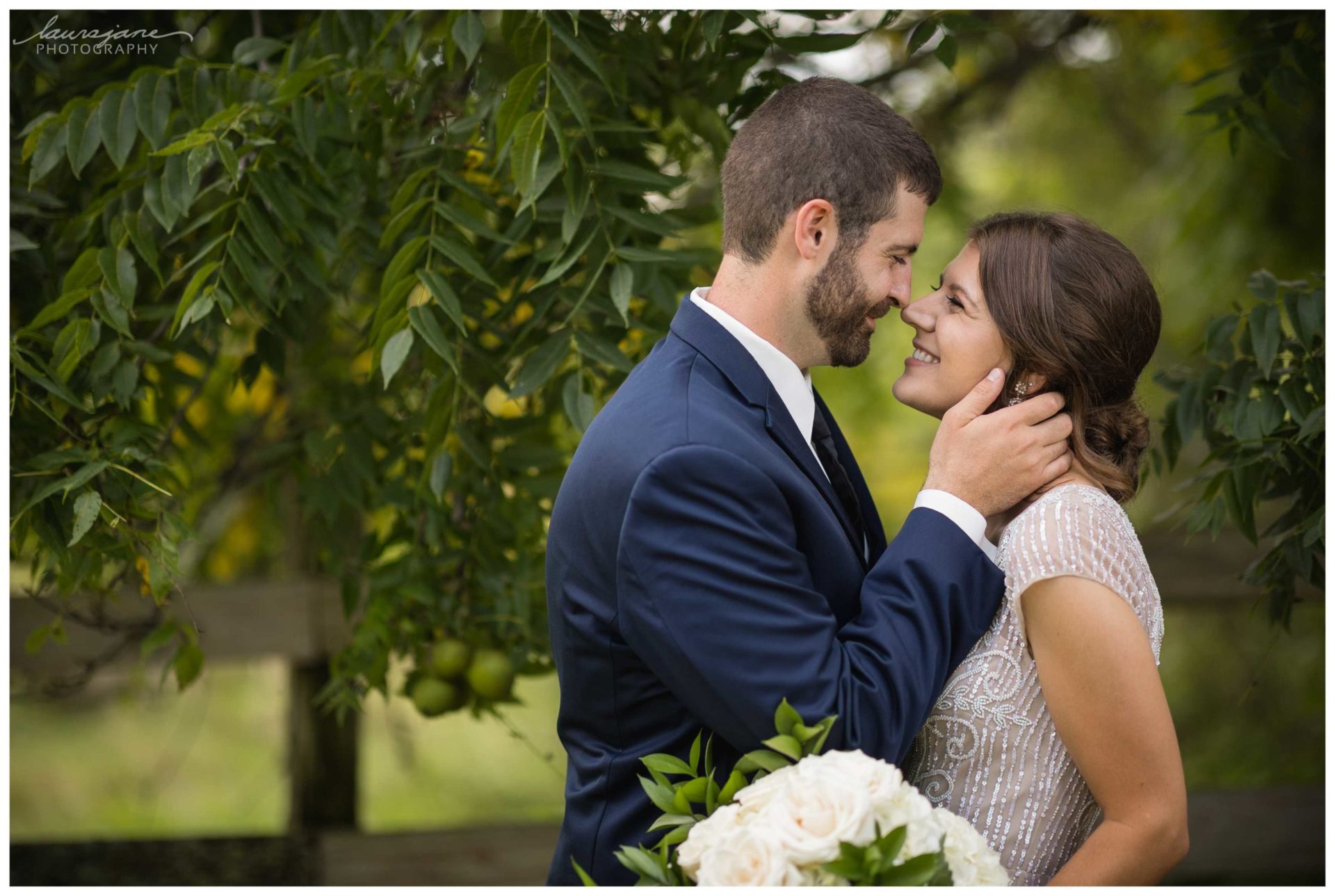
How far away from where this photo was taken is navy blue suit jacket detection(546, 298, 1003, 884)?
1.67 metres

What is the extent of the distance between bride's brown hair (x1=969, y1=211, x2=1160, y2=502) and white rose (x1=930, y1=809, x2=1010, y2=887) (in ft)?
2.59

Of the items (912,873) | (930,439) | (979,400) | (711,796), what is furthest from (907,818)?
(930,439)

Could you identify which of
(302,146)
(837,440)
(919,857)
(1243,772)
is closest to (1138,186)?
(1243,772)

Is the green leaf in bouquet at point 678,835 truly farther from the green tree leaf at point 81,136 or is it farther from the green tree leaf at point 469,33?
the green tree leaf at point 81,136

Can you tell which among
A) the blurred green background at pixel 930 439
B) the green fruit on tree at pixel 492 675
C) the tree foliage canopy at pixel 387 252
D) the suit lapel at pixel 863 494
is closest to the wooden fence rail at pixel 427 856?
the blurred green background at pixel 930 439

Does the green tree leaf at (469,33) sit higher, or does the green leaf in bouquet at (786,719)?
the green tree leaf at (469,33)

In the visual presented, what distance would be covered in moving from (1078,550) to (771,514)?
556 millimetres

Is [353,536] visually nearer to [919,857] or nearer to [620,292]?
[620,292]

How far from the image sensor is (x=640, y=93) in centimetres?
284

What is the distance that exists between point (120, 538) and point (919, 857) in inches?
79.1

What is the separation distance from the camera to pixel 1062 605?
1.87 metres

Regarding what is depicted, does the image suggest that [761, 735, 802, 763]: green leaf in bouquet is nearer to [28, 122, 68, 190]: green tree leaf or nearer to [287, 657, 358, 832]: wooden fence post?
[28, 122, 68, 190]: green tree leaf

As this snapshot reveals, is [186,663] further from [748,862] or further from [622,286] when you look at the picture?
[748,862]

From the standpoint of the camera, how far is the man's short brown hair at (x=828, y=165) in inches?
80.0
